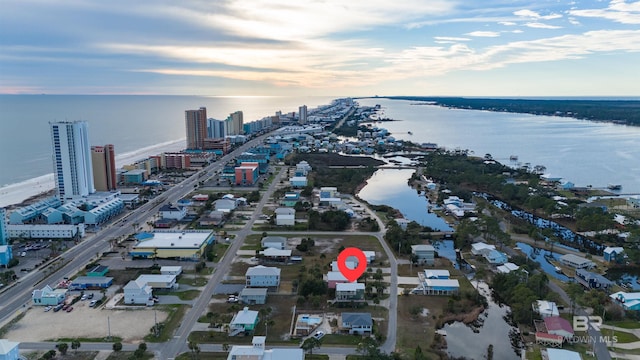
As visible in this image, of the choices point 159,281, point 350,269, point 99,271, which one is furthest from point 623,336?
point 99,271

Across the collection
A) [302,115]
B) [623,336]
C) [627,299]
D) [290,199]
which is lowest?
[623,336]

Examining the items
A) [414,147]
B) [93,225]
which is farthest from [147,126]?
[93,225]

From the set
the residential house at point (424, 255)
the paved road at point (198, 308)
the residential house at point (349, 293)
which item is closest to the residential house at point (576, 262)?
the residential house at point (424, 255)

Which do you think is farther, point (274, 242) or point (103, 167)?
point (103, 167)

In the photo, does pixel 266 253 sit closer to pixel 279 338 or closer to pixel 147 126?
pixel 279 338

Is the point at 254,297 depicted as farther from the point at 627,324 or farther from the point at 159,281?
the point at 627,324

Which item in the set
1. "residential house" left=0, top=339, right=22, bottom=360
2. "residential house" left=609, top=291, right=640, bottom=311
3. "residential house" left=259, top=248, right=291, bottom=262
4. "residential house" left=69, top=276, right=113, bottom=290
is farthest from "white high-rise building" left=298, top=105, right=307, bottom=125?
"residential house" left=0, top=339, right=22, bottom=360

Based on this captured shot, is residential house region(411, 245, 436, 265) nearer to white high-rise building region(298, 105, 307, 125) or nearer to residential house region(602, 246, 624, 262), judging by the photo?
residential house region(602, 246, 624, 262)

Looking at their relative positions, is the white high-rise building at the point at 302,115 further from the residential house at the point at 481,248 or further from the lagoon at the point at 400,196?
the residential house at the point at 481,248
